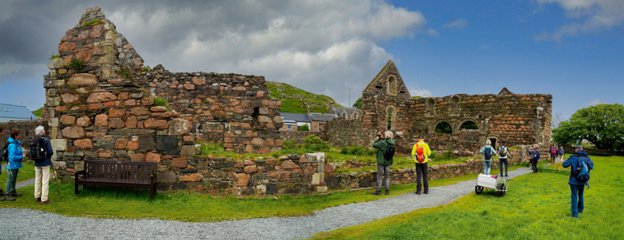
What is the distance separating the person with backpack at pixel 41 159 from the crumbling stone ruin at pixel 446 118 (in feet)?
75.7

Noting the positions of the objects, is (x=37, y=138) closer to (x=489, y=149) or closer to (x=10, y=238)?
(x=10, y=238)

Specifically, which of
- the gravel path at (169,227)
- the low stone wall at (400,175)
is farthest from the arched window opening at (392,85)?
the gravel path at (169,227)

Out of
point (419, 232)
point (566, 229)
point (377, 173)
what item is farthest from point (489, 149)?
point (419, 232)

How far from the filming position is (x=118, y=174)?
32.2ft

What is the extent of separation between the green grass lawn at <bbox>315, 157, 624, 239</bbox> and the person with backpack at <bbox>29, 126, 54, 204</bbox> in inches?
267

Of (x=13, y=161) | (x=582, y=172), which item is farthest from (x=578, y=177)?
(x=13, y=161)

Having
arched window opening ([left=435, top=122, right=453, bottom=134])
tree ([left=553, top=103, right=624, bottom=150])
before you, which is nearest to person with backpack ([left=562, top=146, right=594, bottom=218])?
arched window opening ([left=435, top=122, right=453, bottom=134])

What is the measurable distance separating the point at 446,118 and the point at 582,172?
23480 millimetres

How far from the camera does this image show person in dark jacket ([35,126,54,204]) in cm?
927

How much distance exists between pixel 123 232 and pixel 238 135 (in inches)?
360

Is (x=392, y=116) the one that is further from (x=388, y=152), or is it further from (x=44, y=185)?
(x=44, y=185)

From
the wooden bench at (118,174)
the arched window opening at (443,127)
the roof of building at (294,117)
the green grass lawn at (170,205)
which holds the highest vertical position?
the roof of building at (294,117)

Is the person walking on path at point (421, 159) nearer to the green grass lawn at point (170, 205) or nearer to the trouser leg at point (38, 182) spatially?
the green grass lawn at point (170, 205)

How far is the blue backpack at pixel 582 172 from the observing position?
922 cm
